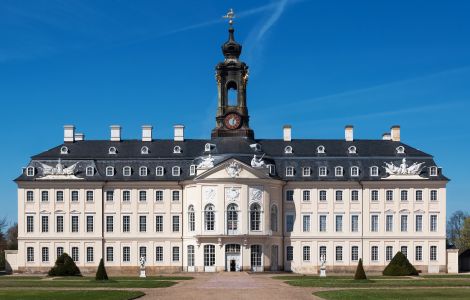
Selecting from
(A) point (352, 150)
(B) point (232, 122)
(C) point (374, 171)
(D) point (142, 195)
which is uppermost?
(B) point (232, 122)

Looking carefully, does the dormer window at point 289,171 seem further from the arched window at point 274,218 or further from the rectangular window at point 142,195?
the rectangular window at point 142,195

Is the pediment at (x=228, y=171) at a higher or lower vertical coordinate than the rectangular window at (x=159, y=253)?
higher

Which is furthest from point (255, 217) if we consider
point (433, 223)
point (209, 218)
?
point (433, 223)

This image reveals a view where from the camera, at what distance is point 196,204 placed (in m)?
79.2

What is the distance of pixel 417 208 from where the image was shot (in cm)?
8200

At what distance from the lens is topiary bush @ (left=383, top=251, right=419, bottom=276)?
7288 centimetres

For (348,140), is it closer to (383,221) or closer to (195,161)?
(383,221)

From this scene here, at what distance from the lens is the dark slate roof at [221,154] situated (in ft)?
269

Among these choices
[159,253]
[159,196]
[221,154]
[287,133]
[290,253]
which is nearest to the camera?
[221,154]

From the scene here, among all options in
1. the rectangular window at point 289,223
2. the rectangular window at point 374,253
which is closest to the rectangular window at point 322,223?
the rectangular window at point 289,223

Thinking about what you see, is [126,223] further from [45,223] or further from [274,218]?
[274,218]

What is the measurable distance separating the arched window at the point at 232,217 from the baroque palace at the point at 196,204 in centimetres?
304

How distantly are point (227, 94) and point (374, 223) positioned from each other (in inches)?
764

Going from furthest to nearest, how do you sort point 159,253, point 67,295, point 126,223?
point 126,223, point 159,253, point 67,295
